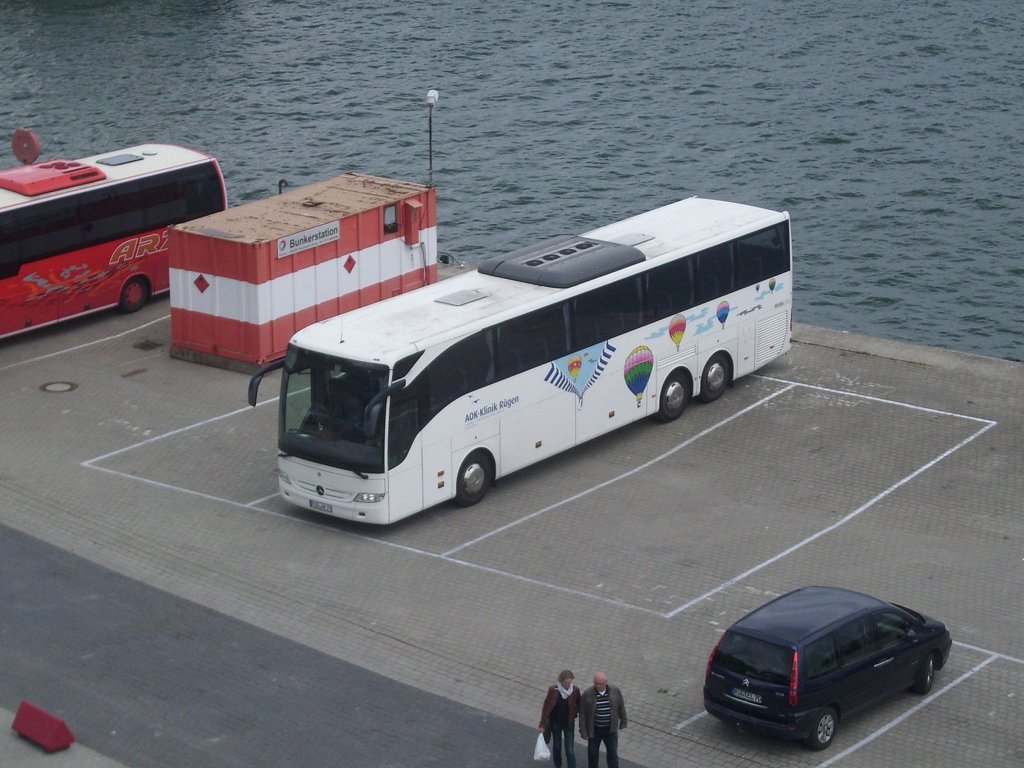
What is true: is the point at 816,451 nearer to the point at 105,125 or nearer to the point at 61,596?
the point at 61,596

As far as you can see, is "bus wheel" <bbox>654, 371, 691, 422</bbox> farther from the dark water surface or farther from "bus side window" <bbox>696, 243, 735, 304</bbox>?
the dark water surface

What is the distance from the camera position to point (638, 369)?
26375mm

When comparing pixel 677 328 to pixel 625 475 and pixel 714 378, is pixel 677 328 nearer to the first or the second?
pixel 714 378

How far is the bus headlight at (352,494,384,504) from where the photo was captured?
22.7 meters

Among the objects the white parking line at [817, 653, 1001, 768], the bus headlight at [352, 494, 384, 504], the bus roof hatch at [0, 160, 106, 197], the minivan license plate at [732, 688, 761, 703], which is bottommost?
the white parking line at [817, 653, 1001, 768]

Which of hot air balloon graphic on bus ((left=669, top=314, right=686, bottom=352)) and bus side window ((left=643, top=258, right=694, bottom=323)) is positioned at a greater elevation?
bus side window ((left=643, top=258, right=694, bottom=323))

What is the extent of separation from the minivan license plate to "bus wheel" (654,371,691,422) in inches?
392

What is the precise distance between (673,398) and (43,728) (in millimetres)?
12899

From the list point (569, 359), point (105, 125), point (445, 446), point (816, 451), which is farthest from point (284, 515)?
point (105, 125)

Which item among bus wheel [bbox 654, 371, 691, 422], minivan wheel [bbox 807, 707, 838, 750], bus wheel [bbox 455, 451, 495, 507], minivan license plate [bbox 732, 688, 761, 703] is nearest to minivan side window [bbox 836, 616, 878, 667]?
minivan wheel [bbox 807, 707, 838, 750]

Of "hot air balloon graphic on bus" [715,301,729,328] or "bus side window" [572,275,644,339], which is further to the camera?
"hot air balloon graphic on bus" [715,301,729,328]

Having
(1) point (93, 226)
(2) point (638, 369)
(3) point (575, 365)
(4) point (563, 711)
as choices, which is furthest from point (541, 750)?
(1) point (93, 226)

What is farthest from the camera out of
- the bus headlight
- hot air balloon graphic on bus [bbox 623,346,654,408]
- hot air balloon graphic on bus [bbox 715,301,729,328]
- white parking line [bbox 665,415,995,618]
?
hot air balloon graphic on bus [bbox 715,301,729,328]

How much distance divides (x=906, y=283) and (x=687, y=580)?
883 inches
